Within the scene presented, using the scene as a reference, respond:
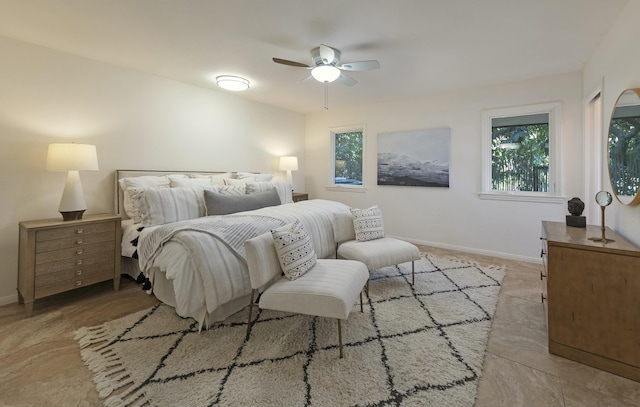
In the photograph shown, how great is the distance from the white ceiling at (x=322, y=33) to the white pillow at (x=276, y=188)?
4.56ft

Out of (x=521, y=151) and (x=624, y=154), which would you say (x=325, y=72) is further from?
(x=521, y=151)

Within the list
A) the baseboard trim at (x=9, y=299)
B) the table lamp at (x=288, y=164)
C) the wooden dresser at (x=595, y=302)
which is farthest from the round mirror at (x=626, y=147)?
the baseboard trim at (x=9, y=299)

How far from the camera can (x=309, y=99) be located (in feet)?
15.3

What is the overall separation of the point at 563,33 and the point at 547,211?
6.84 feet

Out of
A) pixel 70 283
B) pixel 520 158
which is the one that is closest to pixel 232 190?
pixel 70 283

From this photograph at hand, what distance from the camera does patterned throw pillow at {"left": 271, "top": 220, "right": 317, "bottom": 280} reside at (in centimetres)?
198

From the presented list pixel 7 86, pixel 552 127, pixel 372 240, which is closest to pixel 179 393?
pixel 372 240

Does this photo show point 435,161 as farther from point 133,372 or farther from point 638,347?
point 133,372

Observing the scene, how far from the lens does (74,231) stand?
2523mm

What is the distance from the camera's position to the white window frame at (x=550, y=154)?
3.45 m

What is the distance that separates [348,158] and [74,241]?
4265mm

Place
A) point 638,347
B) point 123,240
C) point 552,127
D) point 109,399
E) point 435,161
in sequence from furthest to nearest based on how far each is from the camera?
point 435,161 < point 552,127 < point 123,240 < point 638,347 < point 109,399

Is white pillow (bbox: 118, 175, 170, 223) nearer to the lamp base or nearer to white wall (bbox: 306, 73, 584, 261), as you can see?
the lamp base

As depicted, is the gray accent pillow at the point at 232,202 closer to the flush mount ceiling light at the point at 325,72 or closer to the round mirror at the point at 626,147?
the flush mount ceiling light at the point at 325,72
